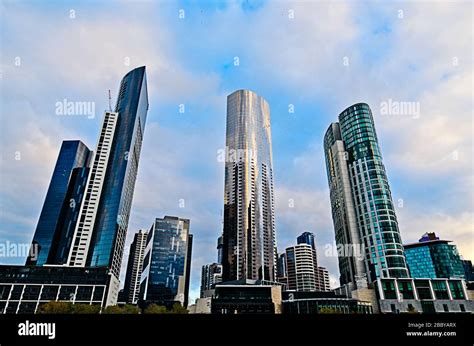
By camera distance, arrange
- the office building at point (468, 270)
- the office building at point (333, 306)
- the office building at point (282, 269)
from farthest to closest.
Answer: the office building at point (282, 269)
the office building at point (468, 270)
the office building at point (333, 306)

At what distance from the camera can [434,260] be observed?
132 m

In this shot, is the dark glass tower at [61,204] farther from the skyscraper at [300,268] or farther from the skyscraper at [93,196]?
the skyscraper at [300,268]

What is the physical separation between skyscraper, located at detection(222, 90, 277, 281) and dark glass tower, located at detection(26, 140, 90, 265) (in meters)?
69.5

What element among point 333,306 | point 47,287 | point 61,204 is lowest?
point 333,306

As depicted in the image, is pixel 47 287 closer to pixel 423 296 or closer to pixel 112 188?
pixel 112 188

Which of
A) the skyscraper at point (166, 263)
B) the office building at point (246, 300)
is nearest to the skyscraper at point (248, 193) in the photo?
the office building at point (246, 300)

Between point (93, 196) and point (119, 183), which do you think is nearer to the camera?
point (119, 183)

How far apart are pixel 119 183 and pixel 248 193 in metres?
62.9

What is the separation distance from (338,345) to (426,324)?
2178 mm

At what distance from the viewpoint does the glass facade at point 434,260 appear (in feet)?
421

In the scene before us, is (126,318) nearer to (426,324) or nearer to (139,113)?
(426,324)

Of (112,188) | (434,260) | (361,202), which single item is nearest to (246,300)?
(361,202)

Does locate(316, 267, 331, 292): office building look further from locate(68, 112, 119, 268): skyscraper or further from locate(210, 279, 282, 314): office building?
locate(68, 112, 119, 268): skyscraper

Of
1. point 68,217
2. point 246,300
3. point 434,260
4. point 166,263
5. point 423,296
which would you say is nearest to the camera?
point 423,296
